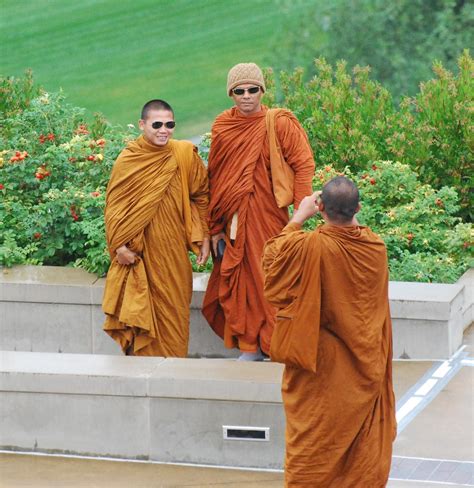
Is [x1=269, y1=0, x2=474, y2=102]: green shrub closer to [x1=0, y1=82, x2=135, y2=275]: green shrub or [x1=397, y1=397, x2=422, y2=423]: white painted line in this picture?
[x1=0, y1=82, x2=135, y2=275]: green shrub

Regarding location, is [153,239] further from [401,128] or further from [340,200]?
[401,128]

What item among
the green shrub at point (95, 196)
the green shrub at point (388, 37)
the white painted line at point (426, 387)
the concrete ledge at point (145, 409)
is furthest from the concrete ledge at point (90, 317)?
the green shrub at point (388, 37)

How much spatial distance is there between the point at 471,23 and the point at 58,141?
9.27 meters

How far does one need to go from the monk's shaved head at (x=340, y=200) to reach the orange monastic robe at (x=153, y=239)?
2.30 m

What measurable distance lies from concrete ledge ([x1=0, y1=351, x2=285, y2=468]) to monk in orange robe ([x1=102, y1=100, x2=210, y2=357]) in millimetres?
796

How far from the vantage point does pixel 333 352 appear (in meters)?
6.59

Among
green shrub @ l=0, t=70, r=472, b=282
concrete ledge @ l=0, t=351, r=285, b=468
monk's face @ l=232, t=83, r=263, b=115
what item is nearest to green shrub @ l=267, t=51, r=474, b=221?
green shrub @ l=0, t=70, r=472, b=282

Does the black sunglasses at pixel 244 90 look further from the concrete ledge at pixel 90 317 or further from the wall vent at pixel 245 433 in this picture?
the wall vent at pixel 245 433

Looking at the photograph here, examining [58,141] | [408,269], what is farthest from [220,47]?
[408,269]

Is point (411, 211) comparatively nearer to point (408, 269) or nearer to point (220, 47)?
point (408, 269)

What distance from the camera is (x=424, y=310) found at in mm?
9094

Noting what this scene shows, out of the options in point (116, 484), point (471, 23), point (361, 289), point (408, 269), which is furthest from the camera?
point (471, 23)

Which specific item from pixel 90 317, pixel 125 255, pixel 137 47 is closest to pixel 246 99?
pixel 125 255

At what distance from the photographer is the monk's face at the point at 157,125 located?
27.8 feet
